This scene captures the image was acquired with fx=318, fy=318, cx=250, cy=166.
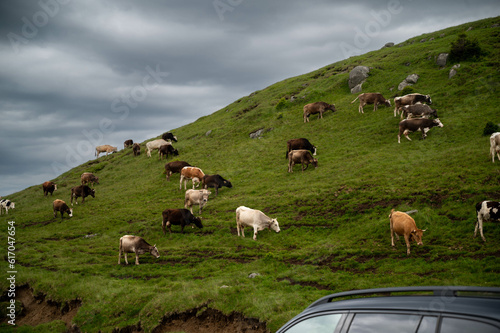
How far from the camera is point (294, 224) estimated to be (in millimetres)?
20734

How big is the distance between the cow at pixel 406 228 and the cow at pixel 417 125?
17198 millimetres

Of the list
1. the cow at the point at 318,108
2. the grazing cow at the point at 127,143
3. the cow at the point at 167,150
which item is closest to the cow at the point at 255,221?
the cow at the point at 318,108

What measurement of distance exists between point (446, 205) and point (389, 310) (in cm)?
1706

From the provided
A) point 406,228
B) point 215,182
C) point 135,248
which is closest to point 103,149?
point 215,182

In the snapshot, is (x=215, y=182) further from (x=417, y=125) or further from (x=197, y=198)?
(x=417, y=125)

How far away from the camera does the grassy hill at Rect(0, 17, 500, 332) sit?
40.6 feet

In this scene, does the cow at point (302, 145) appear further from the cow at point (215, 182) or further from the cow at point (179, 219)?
the cow at point (179, 219)

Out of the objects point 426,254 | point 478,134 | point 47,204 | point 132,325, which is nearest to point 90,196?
point 47,204

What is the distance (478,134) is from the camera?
2642cm

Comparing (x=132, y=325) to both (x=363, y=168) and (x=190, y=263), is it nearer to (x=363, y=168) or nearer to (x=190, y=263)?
(x=190, y=263)

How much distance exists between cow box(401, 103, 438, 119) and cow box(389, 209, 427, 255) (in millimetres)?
21081

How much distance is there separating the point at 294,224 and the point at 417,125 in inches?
692

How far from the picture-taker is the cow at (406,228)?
14055mm

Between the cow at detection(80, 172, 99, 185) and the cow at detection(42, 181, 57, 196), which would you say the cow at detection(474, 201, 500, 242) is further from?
the cow at detection(42, 181, 57, 196)
